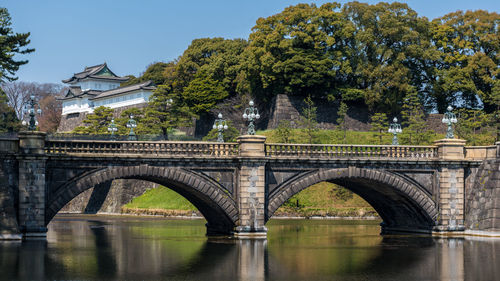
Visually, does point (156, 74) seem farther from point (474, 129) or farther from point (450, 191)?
point (450, 191)

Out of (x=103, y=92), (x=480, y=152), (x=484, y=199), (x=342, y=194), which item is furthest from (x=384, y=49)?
(x=103, y=92)

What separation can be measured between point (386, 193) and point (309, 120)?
26032 mm

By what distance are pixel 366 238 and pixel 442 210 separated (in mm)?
5008

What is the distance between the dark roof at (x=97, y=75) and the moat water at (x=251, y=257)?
7786cm

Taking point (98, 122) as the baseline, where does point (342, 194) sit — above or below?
below

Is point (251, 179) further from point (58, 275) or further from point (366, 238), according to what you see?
point (58, 275)

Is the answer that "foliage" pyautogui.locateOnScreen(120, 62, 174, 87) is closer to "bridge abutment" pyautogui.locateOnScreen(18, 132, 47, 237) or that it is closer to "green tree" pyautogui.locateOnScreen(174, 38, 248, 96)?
"green tree" pyautogui.locateOnScreen(174, 38, 248, 96)

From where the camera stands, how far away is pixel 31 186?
A: 34.9 meters

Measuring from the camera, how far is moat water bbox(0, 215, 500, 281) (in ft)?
84.3

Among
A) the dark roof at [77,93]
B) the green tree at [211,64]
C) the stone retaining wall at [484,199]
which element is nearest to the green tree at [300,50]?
the green tree at [211,64]

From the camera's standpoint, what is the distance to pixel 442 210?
41.7 metres

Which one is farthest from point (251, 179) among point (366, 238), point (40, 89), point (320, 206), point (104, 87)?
point (40, 89)

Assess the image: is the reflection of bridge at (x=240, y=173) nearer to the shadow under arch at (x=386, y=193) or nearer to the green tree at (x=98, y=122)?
the shadow under arch at (x=386, y=193)

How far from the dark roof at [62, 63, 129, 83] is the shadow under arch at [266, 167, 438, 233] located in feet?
271
